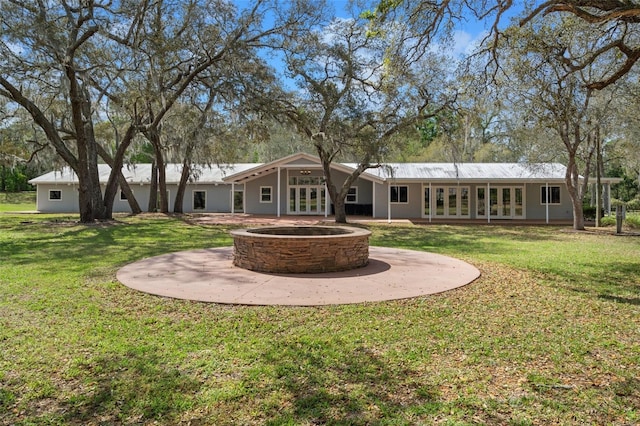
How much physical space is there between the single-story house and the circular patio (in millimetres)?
13491

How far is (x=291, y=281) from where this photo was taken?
6984 mm

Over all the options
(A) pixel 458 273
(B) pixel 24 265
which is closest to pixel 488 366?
(A) pixel 458 273

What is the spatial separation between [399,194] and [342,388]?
23.1 m

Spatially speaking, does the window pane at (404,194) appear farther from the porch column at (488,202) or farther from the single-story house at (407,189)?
the porch column at (488,202)

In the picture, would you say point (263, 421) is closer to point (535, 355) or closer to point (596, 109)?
point (535, 355)

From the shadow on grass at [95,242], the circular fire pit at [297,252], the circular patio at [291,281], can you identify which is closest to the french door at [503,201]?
the shadow on grass at [95,242]

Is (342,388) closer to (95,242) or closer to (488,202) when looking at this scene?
(95,242)

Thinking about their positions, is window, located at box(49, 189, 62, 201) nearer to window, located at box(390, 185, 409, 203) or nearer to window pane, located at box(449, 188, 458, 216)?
window, located at box(390, 185, 409, 203)

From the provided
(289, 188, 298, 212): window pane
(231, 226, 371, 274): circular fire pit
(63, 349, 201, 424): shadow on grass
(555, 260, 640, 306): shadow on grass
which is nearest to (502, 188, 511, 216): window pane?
(289, 188, 298, 212): window pane

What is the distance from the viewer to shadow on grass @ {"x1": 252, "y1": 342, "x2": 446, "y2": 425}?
2.99m

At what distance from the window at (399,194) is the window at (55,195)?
23019 mm

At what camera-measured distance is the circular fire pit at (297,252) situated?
756 centimetres

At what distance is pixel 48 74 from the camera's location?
687 inches

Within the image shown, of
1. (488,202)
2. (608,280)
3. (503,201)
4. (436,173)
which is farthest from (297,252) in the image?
(503,201)
